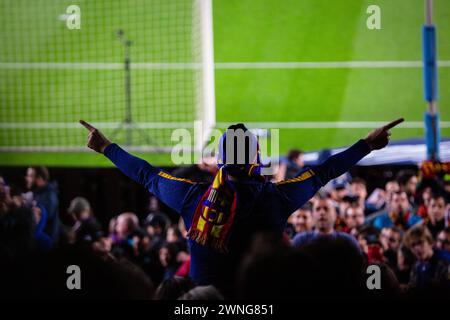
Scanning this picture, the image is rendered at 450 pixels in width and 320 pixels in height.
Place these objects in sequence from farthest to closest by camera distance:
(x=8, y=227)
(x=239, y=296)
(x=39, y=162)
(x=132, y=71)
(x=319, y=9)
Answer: (x=319, y=9) → (x=132, y=71) → (x=39, y=162) → (x=8, y=227) → (x=239, y=296)

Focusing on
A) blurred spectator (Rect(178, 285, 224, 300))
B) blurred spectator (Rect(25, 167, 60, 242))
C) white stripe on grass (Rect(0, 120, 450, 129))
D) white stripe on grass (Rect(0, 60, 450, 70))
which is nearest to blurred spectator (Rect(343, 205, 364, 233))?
blurred spectator (Rect(25, 167, 60, 242))

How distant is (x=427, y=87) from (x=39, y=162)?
516 centimetres

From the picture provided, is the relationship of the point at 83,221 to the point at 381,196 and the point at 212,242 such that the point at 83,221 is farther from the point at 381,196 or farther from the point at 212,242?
the point at 212,242

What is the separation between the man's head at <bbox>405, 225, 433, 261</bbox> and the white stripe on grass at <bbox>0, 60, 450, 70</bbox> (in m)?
5.98

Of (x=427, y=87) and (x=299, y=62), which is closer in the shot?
(x=427, y=87)

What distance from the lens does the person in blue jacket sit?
11.9 ft

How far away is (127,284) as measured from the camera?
6.38ft

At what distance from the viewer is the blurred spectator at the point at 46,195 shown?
711 centimetres

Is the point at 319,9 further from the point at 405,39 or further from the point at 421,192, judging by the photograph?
the point at 421,192

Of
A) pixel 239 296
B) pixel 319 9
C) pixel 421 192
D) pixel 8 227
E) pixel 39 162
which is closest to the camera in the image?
pixel 239 296

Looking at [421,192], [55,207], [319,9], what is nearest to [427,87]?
[421,192]

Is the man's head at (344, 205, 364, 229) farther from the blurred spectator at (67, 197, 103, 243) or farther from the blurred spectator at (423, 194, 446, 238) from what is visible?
the blurred spectator at (67, 197, 103, 243)

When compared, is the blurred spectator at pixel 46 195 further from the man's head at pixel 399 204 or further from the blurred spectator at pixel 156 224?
the man's head at pixel 399 204

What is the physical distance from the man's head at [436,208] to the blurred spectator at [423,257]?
962 mm
